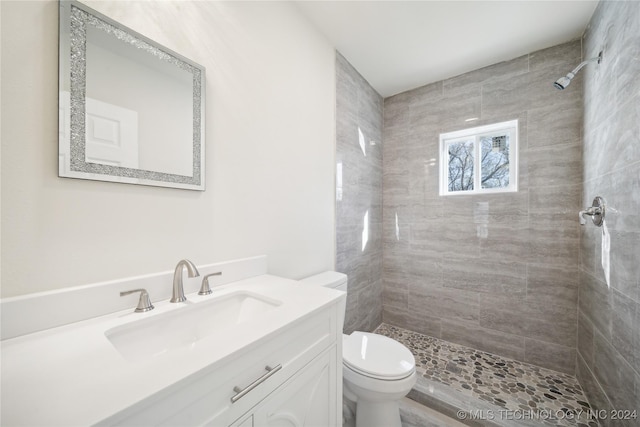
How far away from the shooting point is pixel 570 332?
1802 millimetres

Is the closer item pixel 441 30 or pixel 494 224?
pixel 441 30

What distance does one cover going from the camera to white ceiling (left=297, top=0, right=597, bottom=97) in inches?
60.0

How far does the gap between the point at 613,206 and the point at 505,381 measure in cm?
135

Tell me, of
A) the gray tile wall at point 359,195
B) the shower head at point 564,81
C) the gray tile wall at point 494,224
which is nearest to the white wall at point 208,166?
the gray tile wall at point 359,195

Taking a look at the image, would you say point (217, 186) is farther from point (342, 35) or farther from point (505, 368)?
point (505, 368)

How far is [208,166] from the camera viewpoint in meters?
1.09

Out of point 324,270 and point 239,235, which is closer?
point 239,235

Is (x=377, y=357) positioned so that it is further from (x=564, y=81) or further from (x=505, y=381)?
(x=564, y=81)

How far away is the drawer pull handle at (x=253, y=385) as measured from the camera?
0.58 m

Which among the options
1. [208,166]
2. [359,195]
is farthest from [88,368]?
[359,195]

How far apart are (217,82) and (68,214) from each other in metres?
0.78

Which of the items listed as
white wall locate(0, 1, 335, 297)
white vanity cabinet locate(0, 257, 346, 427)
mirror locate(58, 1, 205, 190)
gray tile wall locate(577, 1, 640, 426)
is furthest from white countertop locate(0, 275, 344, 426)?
gray tile wall locate(577, 1, 640, 426)

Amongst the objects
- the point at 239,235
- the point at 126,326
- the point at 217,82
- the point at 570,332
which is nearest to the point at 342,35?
the point at 217,82

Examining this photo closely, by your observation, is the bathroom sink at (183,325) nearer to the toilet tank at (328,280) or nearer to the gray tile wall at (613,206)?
the toilet tank at (328,280)
